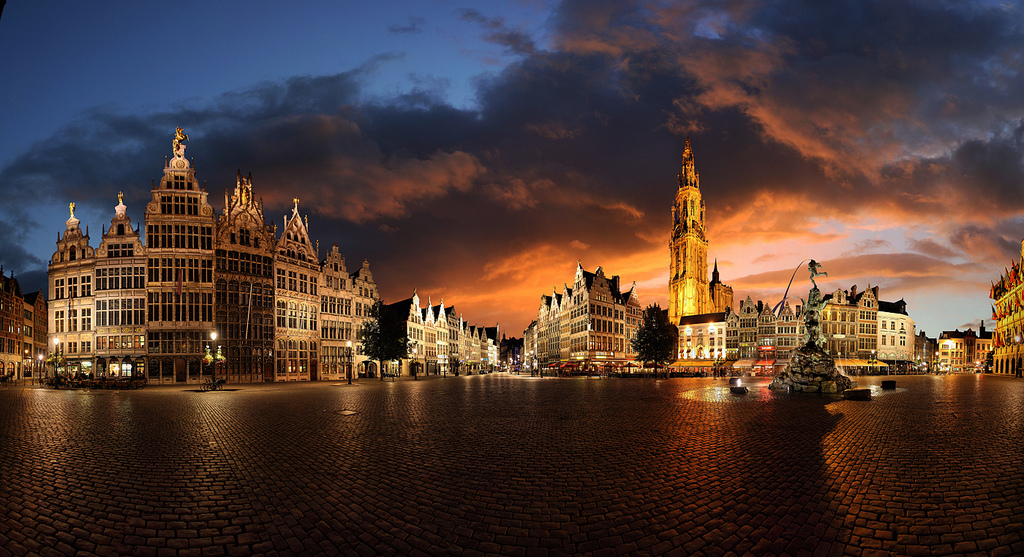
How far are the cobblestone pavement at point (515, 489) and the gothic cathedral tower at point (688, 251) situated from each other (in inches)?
5965

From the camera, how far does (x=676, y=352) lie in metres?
Result: 138

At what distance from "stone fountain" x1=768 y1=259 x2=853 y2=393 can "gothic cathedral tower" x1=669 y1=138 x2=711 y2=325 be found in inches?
4929

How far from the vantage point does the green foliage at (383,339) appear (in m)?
68.3

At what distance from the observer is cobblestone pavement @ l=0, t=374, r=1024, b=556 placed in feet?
21.6

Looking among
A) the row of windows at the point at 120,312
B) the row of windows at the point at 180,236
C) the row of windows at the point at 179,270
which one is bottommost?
the row of windows at the point at 120,312

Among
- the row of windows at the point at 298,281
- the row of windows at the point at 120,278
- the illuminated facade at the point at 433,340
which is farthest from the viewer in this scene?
the illuminated facade at the point at 433,340

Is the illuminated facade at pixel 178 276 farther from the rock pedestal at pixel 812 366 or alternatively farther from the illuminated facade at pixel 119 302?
the rock pedestal at pixel 812 366

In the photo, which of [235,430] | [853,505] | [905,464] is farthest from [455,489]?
[235,430]

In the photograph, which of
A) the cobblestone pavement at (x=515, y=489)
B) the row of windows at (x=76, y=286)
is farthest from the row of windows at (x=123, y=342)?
the cobblestone pavement at (x=515, y=489)

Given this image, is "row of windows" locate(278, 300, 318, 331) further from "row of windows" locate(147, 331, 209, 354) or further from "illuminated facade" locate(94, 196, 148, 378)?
"illuminated facade" locate(94, 196, 148, 378)

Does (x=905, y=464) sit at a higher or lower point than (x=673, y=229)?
lower

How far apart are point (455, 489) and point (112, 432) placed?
1316cm

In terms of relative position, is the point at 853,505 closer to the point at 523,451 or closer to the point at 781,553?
the point at 781,553

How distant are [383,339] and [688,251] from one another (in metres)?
124
